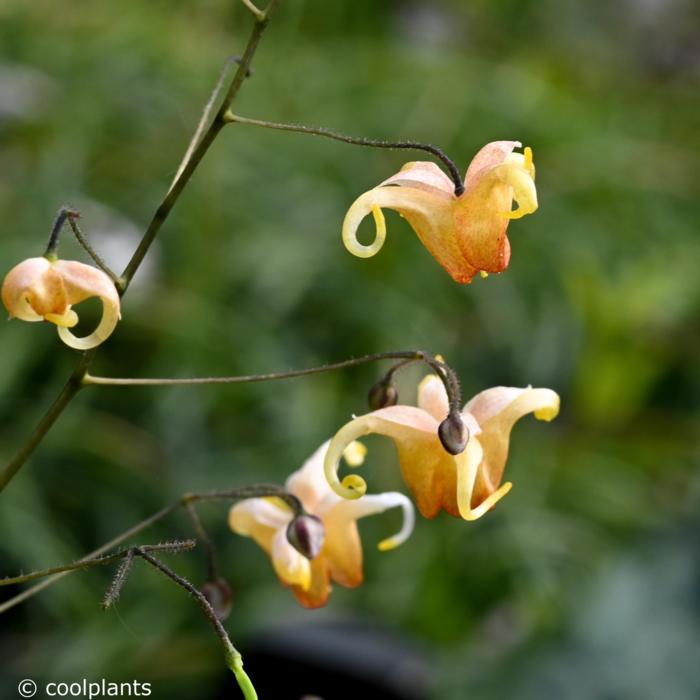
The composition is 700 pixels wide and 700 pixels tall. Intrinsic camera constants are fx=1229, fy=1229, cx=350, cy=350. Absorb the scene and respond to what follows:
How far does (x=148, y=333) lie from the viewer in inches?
147

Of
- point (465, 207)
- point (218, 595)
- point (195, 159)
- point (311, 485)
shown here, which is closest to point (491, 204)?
point (465, 207)

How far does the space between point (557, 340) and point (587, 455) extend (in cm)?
44

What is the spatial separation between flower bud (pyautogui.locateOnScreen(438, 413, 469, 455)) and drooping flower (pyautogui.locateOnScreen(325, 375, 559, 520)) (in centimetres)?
2

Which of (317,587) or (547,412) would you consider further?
(317,587)

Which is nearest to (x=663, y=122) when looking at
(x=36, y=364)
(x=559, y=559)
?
(x=559, y=559)

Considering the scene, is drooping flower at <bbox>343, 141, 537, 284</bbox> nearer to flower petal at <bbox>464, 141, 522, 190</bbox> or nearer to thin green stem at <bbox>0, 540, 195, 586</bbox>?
flower petal at <bbox>464, 141, 522, 190</bbox>

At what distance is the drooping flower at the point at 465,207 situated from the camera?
39.7 inches

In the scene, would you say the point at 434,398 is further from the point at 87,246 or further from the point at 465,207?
the point at 87,246

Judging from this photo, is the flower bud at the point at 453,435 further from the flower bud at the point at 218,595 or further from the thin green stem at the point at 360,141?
the flower bud at the point at 218,595

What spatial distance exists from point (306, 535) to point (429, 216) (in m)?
0.31

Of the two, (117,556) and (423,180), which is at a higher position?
(423,180)

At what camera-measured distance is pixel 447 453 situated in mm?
1036

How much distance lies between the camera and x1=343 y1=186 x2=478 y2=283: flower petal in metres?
1.03

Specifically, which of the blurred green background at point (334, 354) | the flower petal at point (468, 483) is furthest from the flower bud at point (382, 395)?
the blurred green background at point (334, 354)
